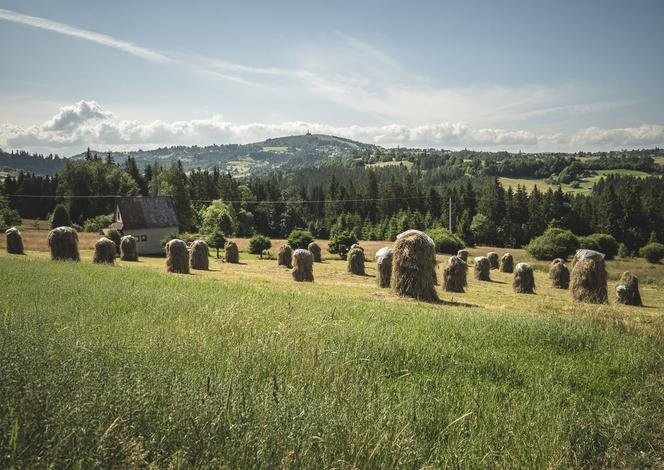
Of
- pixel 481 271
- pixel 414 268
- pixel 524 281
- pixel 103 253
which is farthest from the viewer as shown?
pixel 481 271

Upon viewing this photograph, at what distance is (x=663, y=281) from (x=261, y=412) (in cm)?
4357

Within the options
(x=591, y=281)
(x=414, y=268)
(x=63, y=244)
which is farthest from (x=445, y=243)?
(x=63, y=244)

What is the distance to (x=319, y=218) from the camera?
107812 millimetres

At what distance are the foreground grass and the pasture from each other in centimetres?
2

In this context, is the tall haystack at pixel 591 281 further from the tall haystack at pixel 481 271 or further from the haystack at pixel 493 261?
the haystack at pixel 493 261

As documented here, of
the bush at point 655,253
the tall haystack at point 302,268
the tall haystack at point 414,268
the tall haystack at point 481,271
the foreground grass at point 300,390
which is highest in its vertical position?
the foreground grass at point 300,390

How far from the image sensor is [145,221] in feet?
157

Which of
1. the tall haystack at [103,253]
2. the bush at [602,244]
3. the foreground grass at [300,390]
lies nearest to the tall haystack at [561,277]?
the foreground grass at [300,390]

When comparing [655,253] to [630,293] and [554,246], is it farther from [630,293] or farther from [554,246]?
[630,293]

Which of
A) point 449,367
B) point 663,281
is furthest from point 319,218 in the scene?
point 449,367

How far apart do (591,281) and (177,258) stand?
26.0 m

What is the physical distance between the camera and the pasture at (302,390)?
3320 mm

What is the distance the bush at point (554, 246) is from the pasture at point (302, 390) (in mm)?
51194

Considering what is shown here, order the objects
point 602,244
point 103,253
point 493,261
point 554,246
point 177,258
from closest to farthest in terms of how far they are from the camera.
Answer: point 177,258, point 103,253, point 493,261, point 554,246, point 602,244
